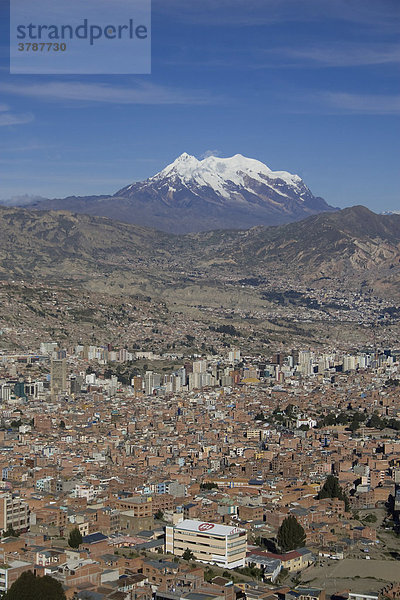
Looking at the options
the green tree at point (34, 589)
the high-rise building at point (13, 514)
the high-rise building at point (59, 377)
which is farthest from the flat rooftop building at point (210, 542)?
the high-rise building at point (59, 377)

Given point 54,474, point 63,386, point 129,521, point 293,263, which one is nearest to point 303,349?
point 63,386

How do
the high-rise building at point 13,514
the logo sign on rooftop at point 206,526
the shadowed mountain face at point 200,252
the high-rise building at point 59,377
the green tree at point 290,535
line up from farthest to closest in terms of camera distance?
the shadowed mountain face at point 200,252 → the high-rise building at point 59,377 → the high-rise building at point 13,514 → the green tree at point 290,535 → the logo sign on rooftop at point 206,526

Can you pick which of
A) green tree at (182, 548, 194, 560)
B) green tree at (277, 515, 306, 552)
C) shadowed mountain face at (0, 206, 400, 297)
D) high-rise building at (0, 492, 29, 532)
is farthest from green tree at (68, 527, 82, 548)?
shadowed mountain face at (0, 206, 400, 297)

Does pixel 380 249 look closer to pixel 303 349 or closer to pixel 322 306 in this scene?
pixel 322 306

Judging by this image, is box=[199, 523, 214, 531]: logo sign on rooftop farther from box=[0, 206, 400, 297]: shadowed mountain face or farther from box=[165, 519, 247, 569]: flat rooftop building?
box=[0, 206, 400, 297]: shadowed mountain face

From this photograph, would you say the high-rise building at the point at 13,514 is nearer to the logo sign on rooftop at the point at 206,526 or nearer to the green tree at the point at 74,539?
the green tree at the point at 74,539

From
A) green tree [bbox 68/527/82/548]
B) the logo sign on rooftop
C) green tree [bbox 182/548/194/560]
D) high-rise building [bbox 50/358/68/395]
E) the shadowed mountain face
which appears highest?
the shadowed mountain face
